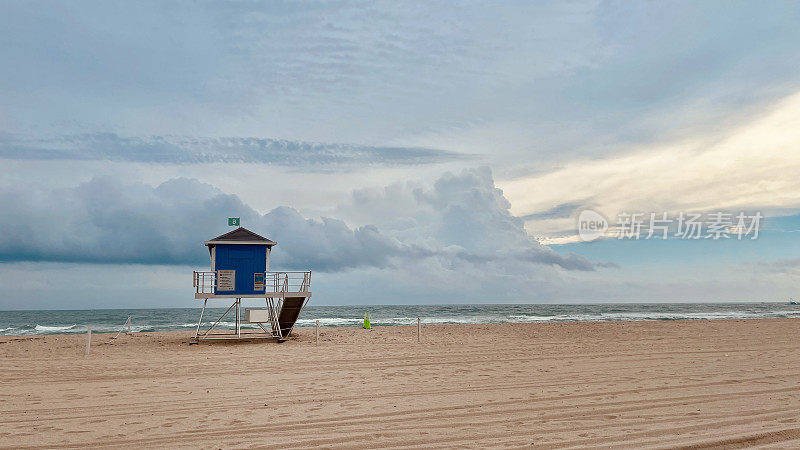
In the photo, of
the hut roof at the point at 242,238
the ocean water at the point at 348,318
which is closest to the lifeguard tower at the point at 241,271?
the hut roof at the point at 242,238

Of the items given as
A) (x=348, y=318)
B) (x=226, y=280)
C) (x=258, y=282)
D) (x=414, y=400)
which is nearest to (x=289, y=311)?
(x=258, y=282)

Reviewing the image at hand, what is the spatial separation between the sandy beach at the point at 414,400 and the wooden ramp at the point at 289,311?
7.74 metres

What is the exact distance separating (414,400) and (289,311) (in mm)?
16641

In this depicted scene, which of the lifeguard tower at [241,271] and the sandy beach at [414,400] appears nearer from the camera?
the sandy beach at [414,400]

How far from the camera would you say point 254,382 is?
441 inches

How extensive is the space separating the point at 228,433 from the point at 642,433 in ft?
18.2

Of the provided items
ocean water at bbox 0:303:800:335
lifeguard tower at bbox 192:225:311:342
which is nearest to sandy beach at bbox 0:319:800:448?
lifeguard tower at bbox 192:225:311:342

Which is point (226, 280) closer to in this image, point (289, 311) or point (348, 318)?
point (289, 311)

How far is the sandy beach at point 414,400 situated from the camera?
266 inches

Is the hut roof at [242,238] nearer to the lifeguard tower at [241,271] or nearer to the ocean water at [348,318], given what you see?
the lifeguard tower at [241,271]

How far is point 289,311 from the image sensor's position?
2464 cm

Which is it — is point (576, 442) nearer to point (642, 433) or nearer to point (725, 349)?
point (642, 433)

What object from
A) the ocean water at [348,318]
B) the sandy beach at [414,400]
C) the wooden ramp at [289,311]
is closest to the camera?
the sandy beach at [414,400]

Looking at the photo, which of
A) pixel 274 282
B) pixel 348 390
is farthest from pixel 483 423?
pixel 274 282
